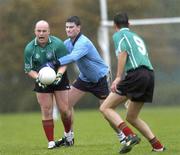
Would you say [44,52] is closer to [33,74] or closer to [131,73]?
[33,74]

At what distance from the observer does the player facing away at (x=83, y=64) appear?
37.5 ft

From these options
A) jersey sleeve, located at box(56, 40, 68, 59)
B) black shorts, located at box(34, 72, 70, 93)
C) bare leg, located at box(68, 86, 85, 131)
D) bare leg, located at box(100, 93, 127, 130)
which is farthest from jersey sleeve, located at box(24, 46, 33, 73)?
bare leg, located at box(100, 93, 127, 130)

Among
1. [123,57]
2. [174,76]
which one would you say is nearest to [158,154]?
[123,57]

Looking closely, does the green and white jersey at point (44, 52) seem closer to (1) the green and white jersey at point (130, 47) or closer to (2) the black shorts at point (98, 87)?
(2) the black shorts at point (98, 87)

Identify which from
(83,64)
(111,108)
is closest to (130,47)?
(111,108)

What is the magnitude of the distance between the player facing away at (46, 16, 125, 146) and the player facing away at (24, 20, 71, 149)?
6.7 inches

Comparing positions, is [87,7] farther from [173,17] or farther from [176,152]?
[176,152]

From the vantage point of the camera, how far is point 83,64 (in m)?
11.9

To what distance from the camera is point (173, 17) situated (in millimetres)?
23234

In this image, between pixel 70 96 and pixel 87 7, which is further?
pixel 87 7

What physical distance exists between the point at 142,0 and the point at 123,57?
1509cm

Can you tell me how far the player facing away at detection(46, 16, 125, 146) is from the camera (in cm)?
1144

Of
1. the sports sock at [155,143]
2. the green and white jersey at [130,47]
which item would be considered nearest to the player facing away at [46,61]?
the green and white jersey at [130,47]

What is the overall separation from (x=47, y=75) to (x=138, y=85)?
1742 mm
